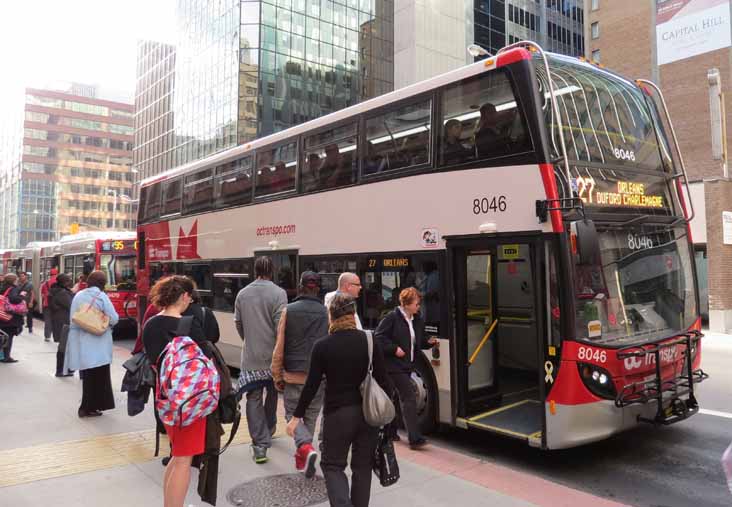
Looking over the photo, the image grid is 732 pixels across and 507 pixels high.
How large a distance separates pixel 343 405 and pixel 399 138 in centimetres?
427

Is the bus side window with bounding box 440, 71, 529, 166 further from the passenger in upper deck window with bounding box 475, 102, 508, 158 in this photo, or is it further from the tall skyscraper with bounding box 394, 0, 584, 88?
the tall skyscraper with bounding box 394, 0, 584, 88

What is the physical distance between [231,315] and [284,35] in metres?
41.2

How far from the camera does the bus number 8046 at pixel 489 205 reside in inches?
227

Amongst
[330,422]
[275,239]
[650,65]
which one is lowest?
[330,422]

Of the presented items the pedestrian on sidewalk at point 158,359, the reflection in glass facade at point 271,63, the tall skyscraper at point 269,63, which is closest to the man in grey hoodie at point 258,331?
the pedestrian on sidewalk at point 158,359

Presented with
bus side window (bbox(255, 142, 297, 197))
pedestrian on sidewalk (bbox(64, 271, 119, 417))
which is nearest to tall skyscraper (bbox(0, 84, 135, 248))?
bus side window (bbox(255, 142, 297, 197))

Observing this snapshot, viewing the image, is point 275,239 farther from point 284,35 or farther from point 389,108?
point 284,35

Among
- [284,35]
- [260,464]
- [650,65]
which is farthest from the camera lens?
[284,35]

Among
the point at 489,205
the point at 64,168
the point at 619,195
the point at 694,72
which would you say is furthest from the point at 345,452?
the point at 64,168

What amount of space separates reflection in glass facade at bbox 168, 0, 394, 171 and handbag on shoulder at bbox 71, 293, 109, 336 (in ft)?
133

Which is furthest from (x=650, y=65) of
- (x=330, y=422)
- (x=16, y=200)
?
(x=16, y=200)

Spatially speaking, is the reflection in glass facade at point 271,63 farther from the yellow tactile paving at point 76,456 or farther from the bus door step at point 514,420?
the bus door step at point 514,420

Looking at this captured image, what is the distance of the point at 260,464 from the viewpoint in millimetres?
5414

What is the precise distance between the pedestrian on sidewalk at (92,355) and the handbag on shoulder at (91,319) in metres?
0.04
